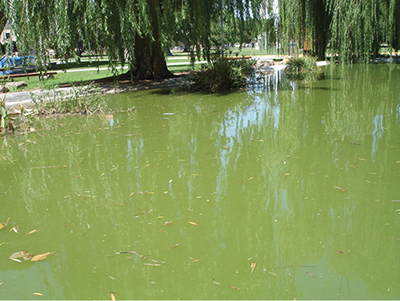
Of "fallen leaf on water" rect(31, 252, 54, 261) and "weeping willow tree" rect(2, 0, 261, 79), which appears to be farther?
"weeping willow tree" rect(2, 0, 261, 79)

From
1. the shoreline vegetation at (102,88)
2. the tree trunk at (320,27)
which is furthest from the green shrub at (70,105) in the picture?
the tree trunk at (320,27)

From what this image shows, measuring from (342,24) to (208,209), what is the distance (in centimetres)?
1490

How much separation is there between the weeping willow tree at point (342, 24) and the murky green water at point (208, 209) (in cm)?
978

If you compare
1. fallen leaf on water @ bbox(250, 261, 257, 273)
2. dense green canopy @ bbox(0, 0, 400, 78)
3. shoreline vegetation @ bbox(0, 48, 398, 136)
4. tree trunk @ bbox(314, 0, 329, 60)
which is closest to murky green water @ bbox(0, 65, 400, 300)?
fallen leaf on water @ bbox(250, 261, 257, 273)

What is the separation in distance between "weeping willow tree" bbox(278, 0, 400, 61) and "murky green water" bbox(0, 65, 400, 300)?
9.78 m

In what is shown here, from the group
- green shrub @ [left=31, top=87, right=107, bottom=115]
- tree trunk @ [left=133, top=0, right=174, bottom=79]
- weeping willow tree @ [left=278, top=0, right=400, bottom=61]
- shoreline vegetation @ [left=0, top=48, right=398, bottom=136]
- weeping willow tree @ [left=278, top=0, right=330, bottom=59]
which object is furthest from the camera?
weeping willow tree @ [left=278, top=0, right=330, bottom=59]

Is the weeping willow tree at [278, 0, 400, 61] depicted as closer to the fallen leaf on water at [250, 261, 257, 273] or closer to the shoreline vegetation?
the shoreline vegetation

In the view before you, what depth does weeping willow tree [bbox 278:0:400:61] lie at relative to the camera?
53.9 feet

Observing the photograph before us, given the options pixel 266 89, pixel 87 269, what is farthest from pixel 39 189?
pixel 266 89

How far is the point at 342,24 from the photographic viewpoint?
16609 mm

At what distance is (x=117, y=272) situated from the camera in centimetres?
324

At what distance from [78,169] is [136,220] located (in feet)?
6.75

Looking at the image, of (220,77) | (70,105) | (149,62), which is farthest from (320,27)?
A: (70,105)

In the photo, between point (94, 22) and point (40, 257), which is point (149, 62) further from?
point (40, 257)
